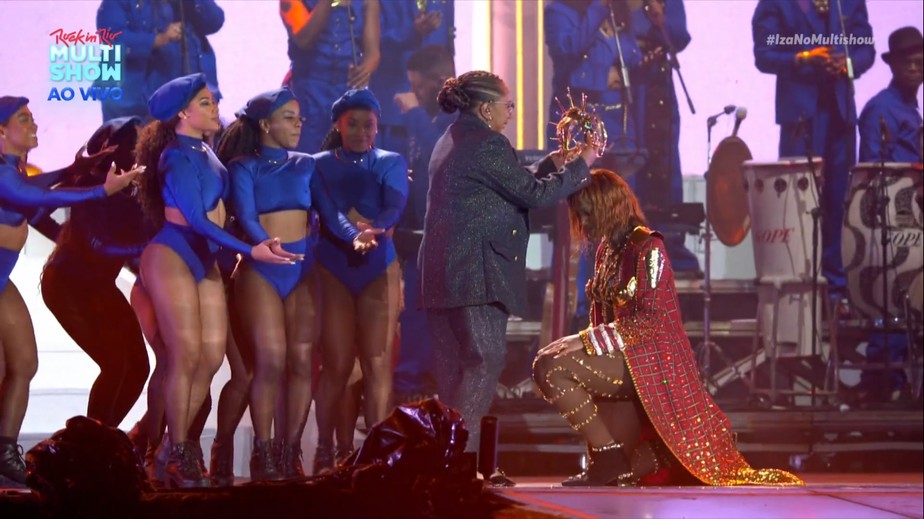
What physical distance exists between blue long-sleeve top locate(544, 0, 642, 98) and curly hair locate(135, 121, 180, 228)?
199 cm

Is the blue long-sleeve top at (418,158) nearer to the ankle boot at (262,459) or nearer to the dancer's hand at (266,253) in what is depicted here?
the dancer's hand at (266,253)

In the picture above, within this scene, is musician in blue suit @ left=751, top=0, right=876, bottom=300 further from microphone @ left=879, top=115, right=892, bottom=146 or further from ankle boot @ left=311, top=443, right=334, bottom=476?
ankle boot @ left=311, top=443, right=334, bottom=476

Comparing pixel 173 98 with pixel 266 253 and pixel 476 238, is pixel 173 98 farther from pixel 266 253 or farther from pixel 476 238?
pixel 476 238

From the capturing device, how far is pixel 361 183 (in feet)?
17.4

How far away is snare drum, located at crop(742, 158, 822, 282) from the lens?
6.23 m

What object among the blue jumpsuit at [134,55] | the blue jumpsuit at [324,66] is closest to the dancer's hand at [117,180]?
the blue jumpsuit at [134,55]

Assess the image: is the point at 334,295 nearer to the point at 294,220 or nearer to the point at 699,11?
the point at 294,220

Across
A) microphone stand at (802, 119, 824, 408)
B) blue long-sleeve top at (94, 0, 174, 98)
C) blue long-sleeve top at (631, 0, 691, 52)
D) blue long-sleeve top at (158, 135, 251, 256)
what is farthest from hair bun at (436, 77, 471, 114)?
microphone stand at (802, 119, 824, 408)

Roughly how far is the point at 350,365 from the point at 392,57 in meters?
1.58

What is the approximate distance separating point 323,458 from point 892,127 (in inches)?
134

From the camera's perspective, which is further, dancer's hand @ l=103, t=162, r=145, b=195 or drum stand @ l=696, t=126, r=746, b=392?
drum stand @ l=696, t=126, r=746, b=392

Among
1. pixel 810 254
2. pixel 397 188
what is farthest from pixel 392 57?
pixel 810 254

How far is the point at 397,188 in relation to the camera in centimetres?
529

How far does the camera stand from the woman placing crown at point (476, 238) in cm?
473
